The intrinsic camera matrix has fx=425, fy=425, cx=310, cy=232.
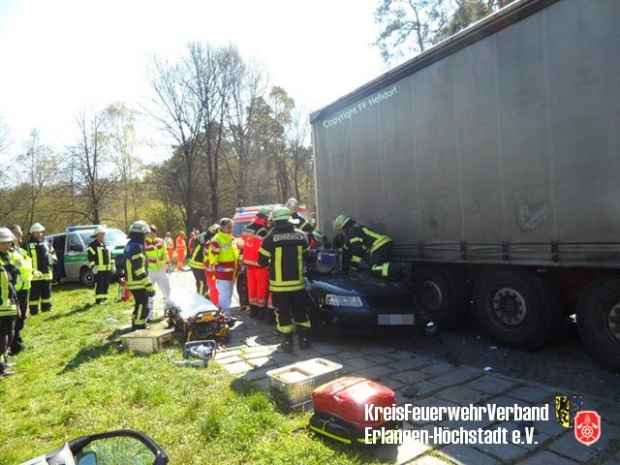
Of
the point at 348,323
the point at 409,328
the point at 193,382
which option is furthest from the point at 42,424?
the point at 409,328

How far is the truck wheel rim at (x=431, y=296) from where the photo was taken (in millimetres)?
6246

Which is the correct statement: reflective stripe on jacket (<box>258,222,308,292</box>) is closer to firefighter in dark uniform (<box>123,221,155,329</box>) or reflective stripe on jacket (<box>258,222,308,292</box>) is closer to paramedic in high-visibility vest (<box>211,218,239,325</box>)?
A: paramedic in high-visibility vest (<box>211,218,239,325</box>)

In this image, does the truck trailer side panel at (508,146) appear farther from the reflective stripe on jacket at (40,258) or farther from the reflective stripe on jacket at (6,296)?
the reflective stripe on jacket at (40,258)

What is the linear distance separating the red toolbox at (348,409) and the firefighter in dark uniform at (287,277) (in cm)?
225

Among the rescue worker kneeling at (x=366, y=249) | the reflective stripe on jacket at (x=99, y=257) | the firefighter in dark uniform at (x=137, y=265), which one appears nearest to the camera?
the rescue worker kneeling at (x=366, y=249)

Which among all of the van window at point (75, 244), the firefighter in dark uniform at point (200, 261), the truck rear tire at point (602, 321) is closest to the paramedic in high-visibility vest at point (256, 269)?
the firefighter in dark uniform at point (200, 261)

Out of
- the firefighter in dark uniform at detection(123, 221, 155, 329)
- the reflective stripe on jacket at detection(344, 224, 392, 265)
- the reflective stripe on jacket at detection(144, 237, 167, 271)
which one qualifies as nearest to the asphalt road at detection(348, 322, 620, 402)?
the reflective stripe on jacket at detection(344, 224, 392, 265)

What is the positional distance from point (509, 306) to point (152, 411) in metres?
4.23

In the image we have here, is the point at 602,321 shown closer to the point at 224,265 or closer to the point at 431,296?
the point at 431,296

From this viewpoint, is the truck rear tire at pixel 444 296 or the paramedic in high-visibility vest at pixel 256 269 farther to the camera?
the paramedic in high-visibility vest at pixel 256 269

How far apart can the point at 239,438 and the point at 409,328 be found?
288 cm

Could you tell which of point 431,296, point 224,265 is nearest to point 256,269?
point 224,265

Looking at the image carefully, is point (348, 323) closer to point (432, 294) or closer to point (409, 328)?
point (409, 328)

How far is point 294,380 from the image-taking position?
3.82 m
